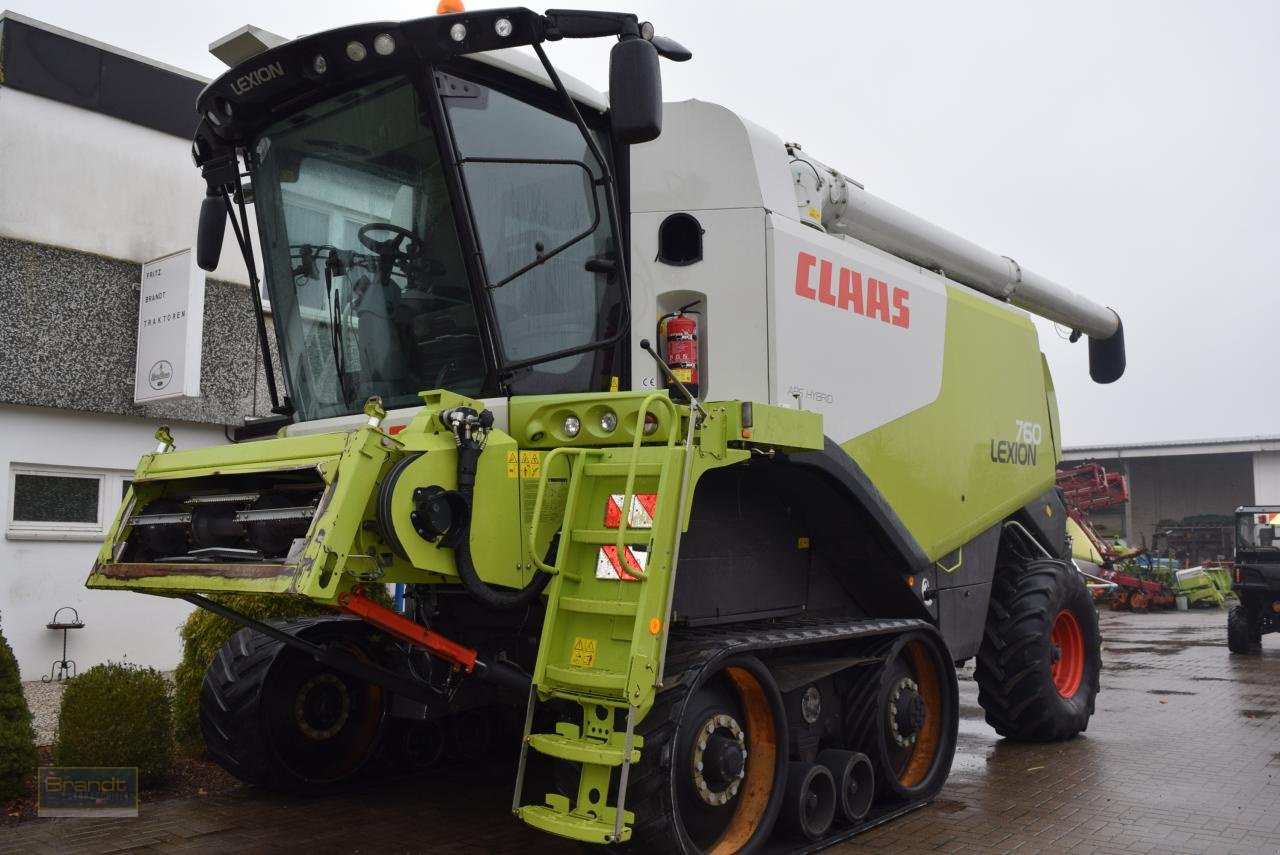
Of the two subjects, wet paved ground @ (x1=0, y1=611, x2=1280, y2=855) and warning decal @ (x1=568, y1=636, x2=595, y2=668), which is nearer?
warning decal @ (x1=568, y1=636, x2=595, y2=668)

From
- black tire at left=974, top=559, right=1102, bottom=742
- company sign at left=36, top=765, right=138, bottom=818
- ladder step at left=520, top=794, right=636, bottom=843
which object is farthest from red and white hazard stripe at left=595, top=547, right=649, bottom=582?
black tire at left=974, top=559, right=1102, bottom=742

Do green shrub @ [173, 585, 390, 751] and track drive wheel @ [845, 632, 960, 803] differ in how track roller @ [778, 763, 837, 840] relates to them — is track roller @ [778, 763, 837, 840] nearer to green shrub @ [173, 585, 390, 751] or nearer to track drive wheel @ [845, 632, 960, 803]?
track drive wheel @ [845, 632, 960, 803]

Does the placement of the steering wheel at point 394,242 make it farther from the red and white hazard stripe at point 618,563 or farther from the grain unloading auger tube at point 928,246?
the grain unloading auger tube at point 928,246

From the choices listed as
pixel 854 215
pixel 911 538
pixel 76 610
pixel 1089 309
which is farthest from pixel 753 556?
pixel 76 610

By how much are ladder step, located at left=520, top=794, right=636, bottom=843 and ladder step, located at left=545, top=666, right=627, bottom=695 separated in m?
0.44

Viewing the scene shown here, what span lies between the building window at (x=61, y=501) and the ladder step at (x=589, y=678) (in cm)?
719

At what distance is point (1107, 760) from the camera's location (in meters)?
7.38

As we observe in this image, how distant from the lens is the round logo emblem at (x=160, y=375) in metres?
10.4

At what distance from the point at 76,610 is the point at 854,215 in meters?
7.94

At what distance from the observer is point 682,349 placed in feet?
18.0

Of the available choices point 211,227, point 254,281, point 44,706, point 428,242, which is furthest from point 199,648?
point 428,242

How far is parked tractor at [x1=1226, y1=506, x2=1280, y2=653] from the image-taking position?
1453 cm

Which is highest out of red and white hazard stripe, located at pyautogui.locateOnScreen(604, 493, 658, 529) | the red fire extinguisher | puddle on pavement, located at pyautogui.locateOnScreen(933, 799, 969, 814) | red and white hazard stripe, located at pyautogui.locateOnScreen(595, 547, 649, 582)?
the red fire extinguisher

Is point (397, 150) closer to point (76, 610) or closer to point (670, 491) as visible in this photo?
point (670, 491)
